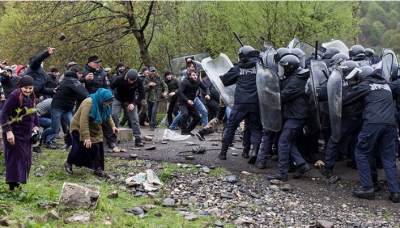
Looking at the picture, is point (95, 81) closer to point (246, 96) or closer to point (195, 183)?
point (246, 96)

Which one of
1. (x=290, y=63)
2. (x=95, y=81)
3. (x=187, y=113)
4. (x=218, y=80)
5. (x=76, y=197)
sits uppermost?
(x=290, y=63)

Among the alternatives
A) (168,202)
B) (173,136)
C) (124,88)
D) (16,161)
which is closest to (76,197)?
(16,161)

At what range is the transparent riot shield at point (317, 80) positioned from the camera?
7.28m

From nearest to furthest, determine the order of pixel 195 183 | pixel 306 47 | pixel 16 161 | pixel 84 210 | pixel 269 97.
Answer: pixel 84 210 → pixel 16 161 → pixel 195 183 → pixel 269 97 → pixel 306 47

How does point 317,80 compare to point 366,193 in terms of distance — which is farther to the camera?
point 317,80

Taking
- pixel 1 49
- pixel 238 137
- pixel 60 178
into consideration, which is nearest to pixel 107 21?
pixel 1 49

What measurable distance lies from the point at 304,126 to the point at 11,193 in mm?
4614

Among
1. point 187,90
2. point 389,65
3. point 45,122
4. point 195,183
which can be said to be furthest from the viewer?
point 187,90

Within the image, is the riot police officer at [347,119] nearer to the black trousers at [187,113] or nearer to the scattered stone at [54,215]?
the scattered stone at [54,215]

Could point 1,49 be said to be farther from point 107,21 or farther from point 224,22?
point 224,22

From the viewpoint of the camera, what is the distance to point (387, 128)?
6570 mm

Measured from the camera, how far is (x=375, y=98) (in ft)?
21.6

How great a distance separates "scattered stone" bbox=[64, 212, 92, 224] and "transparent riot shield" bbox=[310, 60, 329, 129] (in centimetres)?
393

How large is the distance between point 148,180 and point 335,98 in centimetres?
302
